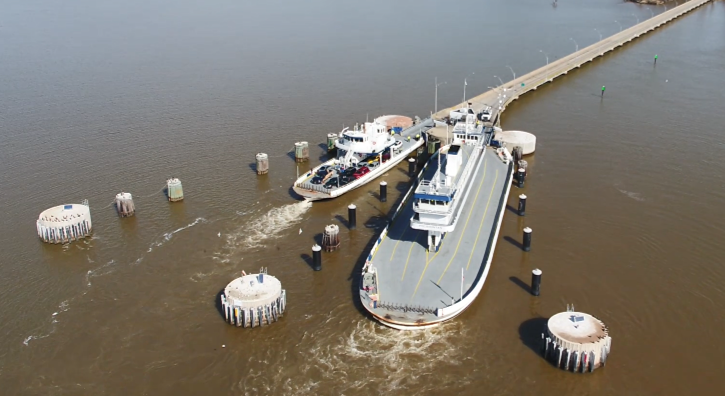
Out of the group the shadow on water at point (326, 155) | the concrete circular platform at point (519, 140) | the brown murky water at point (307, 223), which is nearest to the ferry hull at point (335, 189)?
the brown murky water at point (307, 223)

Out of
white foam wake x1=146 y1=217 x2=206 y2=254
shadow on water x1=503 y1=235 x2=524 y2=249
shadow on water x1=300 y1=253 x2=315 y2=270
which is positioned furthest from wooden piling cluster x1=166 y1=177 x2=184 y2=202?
shadow on water x1=503 y1=235 x2=524 y2=249

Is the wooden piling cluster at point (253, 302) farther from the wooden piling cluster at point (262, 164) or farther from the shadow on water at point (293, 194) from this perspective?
the wooden piling cluster at point (262, 164)

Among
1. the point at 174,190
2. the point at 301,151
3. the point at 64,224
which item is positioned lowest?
the point at 64,224

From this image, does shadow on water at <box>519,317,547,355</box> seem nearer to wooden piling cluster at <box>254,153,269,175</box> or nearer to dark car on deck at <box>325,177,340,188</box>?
dark car on deck at <box>325,177,340,188</box>

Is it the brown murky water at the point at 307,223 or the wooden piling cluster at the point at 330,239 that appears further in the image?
the wooden piling cluster at the point at 330,239

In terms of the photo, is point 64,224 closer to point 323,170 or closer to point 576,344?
point 323,170

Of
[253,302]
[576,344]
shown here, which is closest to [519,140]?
[576,344]

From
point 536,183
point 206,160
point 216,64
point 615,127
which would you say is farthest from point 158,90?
point 615,127
